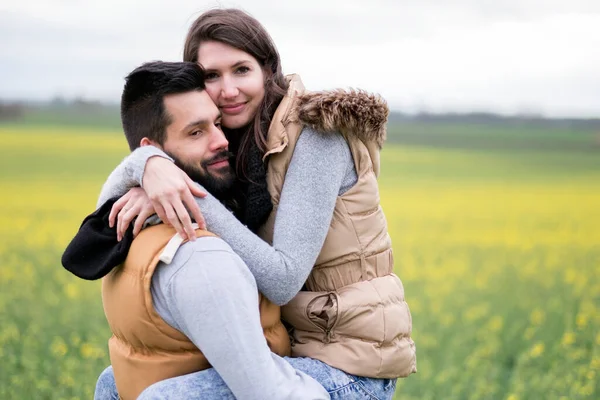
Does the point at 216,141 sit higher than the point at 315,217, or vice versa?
the point at 216,141

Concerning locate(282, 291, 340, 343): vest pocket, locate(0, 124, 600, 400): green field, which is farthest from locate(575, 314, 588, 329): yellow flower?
locate(282, 291, 340, 343): vest pocket

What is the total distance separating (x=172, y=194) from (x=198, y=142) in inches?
15.0

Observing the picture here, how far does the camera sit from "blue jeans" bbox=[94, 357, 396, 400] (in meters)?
2.31

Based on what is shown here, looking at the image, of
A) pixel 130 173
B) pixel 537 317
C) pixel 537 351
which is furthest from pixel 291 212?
pixel 537 317

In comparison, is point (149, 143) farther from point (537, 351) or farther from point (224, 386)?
point (537, 351)

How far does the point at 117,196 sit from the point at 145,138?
218 millimetres

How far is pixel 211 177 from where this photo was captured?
8.86 feet

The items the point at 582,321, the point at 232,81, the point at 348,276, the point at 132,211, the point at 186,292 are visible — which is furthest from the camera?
the point at 582,321

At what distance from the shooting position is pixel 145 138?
2.73 meters

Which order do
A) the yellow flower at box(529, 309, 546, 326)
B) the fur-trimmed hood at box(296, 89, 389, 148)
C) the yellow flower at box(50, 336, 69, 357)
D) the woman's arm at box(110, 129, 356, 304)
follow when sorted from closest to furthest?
1. the woman's arm at box(110, 129, 356, 304)
2. the fur-trimmed hood at box(296, 89, 389, 148)
3. the yellow flower at box(50, 336, 69, 357)
4. the yellow flower at box(529, 309, 546, 326)

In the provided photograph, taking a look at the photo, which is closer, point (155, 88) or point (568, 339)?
point (155, 88)

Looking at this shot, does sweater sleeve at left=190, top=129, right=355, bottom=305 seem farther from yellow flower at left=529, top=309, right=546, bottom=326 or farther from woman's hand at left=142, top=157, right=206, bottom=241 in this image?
yellow flower at left=529, top=309, right=546, bottom=326

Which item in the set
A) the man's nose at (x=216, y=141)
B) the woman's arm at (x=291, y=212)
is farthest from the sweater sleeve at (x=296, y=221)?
the man's nose at (x=216, y=141)

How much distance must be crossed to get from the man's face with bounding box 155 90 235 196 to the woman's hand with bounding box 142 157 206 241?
199 mm
